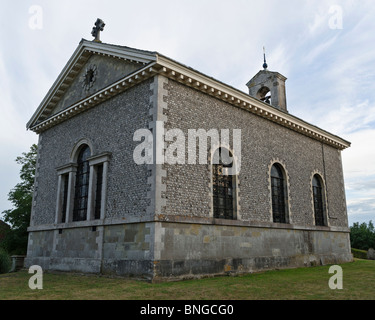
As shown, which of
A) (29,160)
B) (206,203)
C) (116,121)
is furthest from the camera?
(29,160)

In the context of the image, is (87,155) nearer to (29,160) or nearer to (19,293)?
(19,293)

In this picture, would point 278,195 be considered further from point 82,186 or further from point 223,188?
point 82,186

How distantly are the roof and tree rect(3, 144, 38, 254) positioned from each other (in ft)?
41.1

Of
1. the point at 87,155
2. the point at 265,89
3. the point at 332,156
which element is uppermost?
Answer: the point at 265,89

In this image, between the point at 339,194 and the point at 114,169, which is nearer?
the point at 114,169

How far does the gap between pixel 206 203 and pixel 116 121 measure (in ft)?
16.2

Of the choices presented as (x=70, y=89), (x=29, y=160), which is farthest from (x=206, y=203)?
(x=29, y=160)

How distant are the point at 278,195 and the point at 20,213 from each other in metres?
22.2

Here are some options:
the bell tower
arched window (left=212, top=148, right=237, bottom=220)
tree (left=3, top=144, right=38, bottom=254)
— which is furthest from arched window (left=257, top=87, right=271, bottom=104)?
tree (left=3, top=144, right=38, bottom=254)

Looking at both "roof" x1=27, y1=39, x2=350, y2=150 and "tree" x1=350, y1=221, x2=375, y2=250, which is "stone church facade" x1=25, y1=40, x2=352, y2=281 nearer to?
"roof" x1=27, y1=39, x2=350, y2=150

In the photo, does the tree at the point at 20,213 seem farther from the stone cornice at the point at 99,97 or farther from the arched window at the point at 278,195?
the arched window at the point at 278,195

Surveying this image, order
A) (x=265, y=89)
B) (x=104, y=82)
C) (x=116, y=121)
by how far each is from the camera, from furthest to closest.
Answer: (x=265, y=89) → (x=104, y=82) → (x=116, y=121)

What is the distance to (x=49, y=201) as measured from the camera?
16.8 meters

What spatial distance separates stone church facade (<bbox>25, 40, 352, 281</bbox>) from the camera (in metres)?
11.8
